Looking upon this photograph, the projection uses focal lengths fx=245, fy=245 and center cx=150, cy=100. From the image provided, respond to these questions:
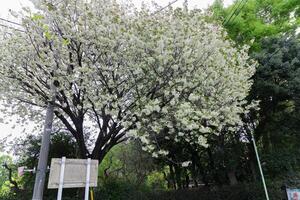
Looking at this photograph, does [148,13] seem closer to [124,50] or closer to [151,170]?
[124,50]

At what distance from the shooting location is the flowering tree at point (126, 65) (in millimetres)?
6109

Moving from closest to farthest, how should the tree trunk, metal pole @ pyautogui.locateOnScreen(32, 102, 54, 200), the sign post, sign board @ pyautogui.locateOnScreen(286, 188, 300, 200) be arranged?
the sign post
metal pole @ pyautogui.locateOnScreen(32, 102, 54, 200)
sign board @ pyautogui.locateOnScreen(286, 188, 300, 200)
the tree trunk

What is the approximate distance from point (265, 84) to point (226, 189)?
4.32 metres

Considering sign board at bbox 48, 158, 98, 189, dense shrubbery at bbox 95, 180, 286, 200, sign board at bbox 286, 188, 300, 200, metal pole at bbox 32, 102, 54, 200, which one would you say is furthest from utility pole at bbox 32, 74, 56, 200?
sign board at bbox 286, 188, 300, 200

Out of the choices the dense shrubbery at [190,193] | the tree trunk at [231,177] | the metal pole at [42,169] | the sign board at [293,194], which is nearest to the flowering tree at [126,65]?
the metal pole at [42,169]

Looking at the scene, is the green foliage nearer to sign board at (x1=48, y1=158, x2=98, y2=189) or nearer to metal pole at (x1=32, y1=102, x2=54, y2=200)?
metal pole at (x1=32, y1=102, x2=54, y2=200)

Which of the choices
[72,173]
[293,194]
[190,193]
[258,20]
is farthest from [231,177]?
[72,173]

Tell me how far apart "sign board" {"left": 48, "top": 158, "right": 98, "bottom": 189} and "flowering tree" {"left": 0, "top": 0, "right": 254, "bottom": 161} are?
1793 millimetres

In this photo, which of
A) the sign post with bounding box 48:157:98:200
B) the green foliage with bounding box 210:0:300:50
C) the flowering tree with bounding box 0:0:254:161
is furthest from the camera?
the green foliage with bounding box 210:0:300:50

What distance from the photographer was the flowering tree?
611cm

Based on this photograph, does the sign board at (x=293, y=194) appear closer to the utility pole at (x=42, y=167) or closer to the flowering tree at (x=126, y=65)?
the flowering tree at (x=126, y=65)

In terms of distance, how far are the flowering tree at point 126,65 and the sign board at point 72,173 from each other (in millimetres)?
1793

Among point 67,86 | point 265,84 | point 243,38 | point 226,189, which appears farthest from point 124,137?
point 243,38

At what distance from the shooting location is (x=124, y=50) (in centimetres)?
639
